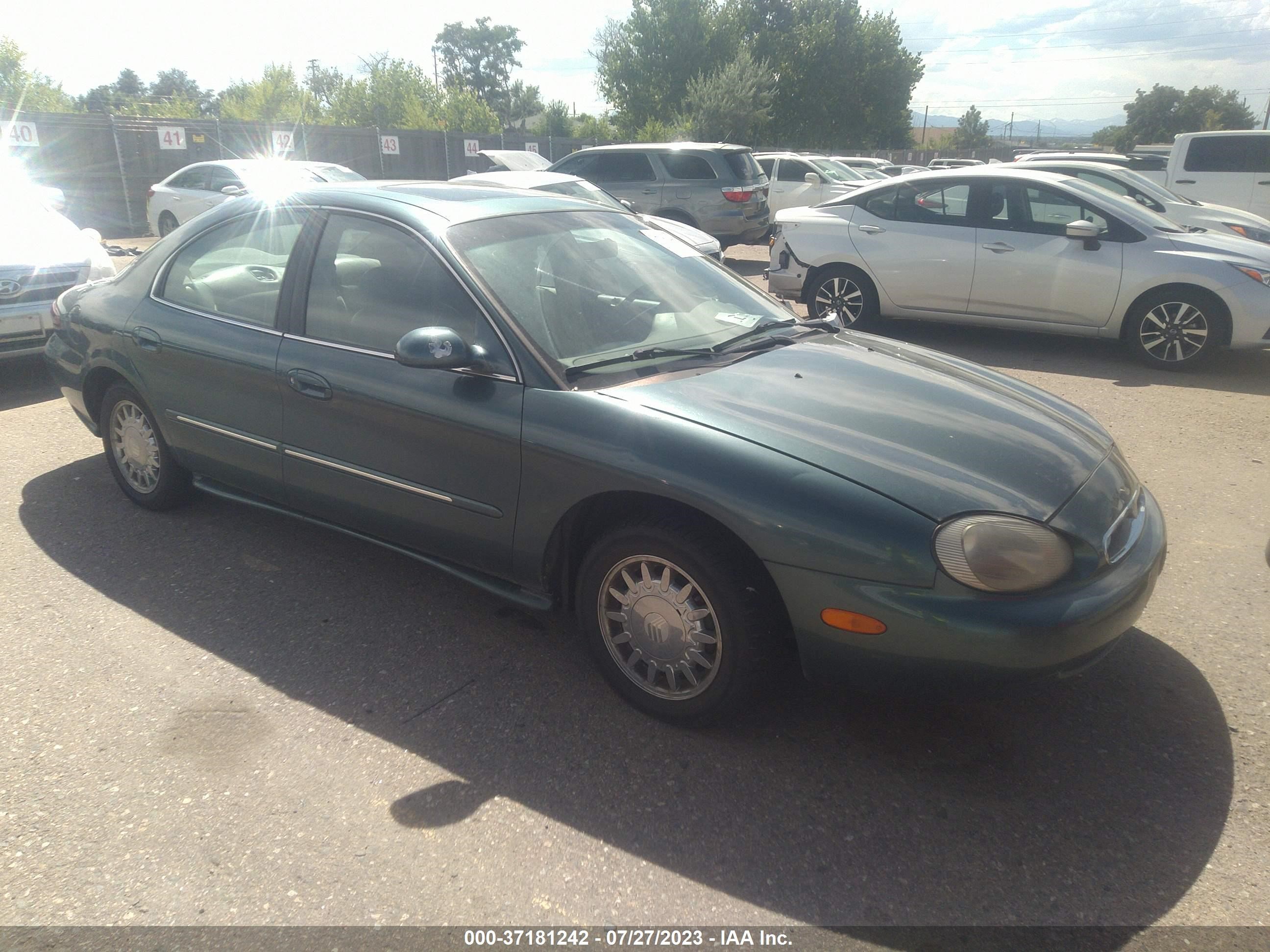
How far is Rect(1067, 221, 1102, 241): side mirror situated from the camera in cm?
768

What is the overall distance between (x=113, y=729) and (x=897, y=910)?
7.96 ft

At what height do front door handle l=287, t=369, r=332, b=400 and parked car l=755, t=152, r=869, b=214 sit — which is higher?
parked car l=755, t=152, r=869, b=214

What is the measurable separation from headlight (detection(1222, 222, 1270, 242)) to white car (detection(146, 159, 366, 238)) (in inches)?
448

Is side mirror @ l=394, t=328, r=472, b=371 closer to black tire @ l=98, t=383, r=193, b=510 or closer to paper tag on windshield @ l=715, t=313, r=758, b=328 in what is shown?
paper tag on windshield @ l=715, t=313, r=758, b=328

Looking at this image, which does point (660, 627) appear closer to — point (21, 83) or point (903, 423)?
point (903, 423)

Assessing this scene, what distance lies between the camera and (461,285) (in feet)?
10.9

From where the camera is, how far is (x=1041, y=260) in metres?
7.99

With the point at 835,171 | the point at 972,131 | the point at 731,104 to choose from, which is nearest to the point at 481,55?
the point at 972,131

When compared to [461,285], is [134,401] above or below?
below

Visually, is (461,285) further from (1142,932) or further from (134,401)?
(1142,932)

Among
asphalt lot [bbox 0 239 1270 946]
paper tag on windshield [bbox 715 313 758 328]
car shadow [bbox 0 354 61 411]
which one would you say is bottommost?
asphalt lot [bbox 0 239 1270 946]

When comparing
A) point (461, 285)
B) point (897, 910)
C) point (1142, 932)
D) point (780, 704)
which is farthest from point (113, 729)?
point (1142, 932)

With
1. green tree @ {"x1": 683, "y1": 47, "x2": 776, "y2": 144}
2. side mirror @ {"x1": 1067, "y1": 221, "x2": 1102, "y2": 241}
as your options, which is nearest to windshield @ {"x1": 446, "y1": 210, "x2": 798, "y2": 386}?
side mirror @ {"x1": 1067, "y1": 221, "x2": 1102, "y2": 241}

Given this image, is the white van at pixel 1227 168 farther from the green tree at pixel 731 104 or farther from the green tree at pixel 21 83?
the green tree at pixel 21 83
